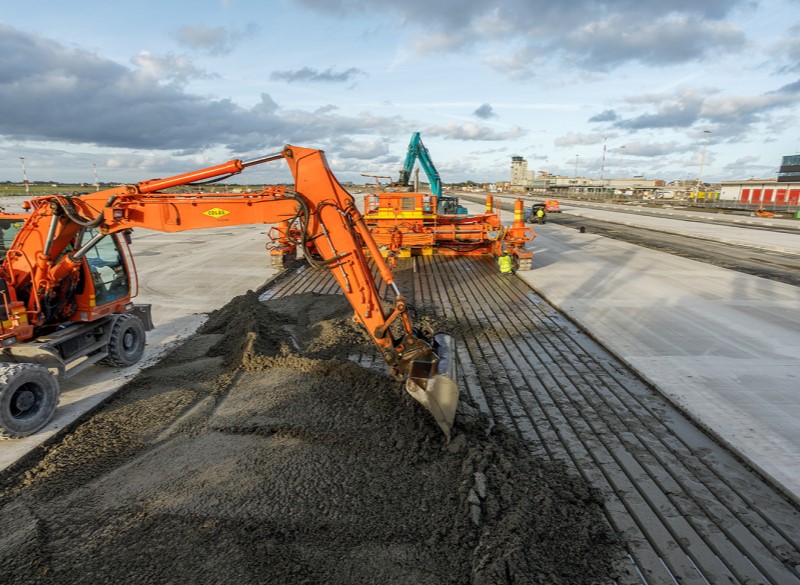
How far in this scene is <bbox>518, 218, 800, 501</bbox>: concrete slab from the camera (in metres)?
5.89

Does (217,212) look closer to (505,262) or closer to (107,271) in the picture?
(107,271)

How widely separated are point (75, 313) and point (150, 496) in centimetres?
403

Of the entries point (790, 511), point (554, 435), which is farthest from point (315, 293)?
point (790, 511)

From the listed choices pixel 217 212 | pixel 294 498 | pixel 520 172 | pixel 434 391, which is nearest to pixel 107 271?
pixel 217 212

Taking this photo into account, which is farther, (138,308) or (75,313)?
(138,308)

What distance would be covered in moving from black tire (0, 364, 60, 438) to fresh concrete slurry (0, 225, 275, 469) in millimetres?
145

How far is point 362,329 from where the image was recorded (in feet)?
30.8

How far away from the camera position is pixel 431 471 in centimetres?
479

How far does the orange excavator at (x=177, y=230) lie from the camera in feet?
18.4

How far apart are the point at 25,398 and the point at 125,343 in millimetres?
2091

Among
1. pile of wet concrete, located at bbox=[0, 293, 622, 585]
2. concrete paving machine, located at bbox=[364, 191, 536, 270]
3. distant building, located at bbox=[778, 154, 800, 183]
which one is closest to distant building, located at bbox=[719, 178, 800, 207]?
distant building, located at bbox=[778, 154, 800, 183]

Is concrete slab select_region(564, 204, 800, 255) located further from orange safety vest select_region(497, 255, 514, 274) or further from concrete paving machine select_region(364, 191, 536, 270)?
orange safety vest select_region(497, 255, 514, 274)

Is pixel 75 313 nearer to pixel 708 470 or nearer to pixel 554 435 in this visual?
pixel 554 435

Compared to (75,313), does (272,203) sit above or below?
above
